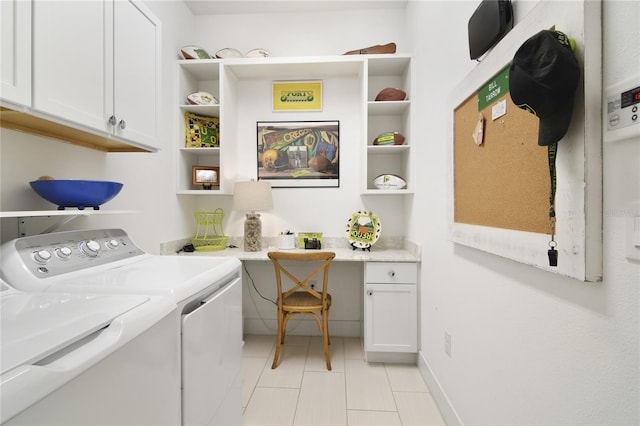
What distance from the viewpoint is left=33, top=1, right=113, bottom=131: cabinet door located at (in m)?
0.90

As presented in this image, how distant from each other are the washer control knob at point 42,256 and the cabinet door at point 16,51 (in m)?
0.51

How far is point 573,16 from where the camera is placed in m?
0.67

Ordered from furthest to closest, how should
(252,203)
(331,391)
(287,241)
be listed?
(287,241) < (252,203) < (331,391)

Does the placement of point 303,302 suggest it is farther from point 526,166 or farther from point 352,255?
point 526,166

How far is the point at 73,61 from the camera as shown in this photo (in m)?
1.01

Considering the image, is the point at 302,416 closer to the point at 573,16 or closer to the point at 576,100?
the point at 576,100

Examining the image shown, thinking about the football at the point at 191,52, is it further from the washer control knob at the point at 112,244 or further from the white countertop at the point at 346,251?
the washer control knob at the point at 112,244

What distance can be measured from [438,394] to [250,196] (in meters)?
1.92

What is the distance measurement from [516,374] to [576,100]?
2.88 ft

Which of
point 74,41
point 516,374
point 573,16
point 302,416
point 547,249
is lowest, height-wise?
point 302,416

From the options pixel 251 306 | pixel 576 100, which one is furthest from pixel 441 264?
pixel 251 306

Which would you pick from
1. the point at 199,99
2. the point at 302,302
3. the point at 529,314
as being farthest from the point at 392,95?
the point at 529,314

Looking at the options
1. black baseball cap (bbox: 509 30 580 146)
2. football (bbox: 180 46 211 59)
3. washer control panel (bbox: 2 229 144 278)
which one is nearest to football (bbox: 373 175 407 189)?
black baseball cap (bbox: 509 30 580 146)

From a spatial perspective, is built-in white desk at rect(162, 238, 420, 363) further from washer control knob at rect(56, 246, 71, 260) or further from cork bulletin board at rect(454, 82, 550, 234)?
washer control knob at rect(56, 246, 71, 260)
